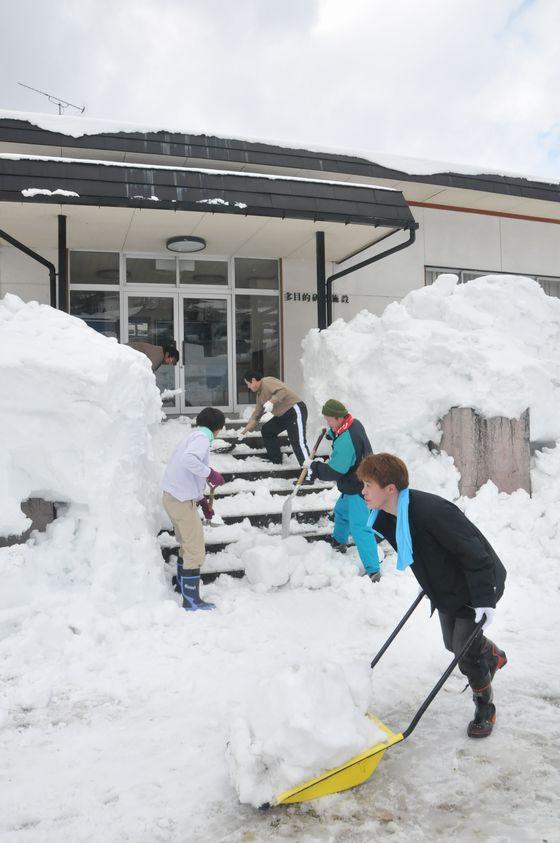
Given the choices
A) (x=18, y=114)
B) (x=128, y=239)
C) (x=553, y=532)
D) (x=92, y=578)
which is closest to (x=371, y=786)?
(x=92, y=578)

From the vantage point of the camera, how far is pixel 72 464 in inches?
189

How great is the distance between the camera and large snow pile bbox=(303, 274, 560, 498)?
6.80 meters

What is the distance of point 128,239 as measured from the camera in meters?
9.38

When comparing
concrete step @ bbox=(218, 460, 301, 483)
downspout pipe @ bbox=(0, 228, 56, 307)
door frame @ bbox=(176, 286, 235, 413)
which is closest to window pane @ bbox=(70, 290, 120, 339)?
downspout pipe @ bbox=(0, 228, 56, 307)

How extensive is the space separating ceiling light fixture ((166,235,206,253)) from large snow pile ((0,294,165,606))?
14.9 feet

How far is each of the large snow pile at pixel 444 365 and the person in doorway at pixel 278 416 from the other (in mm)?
732

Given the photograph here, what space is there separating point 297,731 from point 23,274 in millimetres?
8878

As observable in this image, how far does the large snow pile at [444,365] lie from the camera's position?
268 inches

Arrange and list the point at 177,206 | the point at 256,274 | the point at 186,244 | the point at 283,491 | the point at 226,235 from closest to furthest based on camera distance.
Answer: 1. the point at 283,491
2. the point at 177,206
3. the point at 226,235
4. the point at 186,244
5. the point at 256,274

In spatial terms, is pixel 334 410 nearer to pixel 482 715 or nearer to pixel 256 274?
pixel 482 715

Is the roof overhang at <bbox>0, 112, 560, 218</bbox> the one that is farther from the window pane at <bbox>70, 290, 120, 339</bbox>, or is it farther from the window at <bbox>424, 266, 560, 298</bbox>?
the window pane at <bbox>70, 290, 120, 339</bbox>

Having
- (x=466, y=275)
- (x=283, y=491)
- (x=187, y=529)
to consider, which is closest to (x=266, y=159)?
(x=466, y=275)

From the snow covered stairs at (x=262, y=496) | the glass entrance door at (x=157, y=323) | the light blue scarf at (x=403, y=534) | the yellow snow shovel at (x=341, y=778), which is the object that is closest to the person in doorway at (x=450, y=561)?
the light blue scarf at (x=403, y=534)

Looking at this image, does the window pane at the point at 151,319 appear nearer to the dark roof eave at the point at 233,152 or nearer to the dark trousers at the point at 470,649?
the dark roof eave at the point at 233,152
